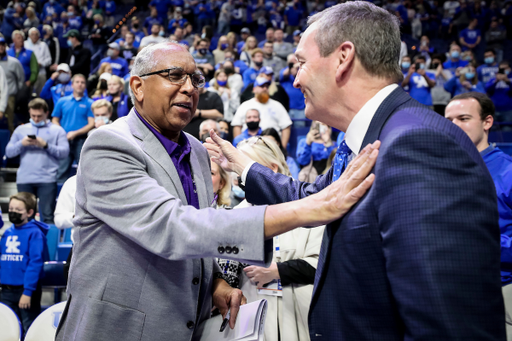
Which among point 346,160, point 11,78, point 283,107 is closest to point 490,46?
point 283,107

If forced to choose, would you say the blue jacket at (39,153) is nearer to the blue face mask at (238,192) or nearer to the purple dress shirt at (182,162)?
the blue face mask at (238,192)

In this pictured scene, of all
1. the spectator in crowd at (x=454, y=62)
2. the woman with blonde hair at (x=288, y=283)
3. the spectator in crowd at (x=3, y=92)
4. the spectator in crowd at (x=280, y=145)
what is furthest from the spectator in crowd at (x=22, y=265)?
the spectator in crowd at (x=454, y=62)

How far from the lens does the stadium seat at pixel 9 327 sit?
2.79m

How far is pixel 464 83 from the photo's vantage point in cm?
882

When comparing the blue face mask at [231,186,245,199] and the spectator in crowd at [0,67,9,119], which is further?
the spectator in crowd at [0,67,9,119]

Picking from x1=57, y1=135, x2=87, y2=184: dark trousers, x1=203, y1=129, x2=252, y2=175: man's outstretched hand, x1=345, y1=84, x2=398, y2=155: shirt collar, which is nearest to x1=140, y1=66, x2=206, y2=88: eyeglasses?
x1=203, y1=129, x2=252, y2=175: man's outstretched hand

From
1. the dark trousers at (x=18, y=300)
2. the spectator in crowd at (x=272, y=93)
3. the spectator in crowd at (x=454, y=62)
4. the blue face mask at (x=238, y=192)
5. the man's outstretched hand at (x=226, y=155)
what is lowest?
the dark trousers at (x=18, y=300)

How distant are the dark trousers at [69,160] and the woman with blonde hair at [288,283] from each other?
4714 millimetres

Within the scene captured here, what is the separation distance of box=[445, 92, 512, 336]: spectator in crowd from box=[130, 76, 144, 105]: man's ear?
2341 mm

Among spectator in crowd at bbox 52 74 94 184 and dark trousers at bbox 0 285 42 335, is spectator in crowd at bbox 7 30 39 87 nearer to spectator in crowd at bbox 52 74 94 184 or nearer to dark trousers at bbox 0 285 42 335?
spectator in crowd at bbox 52 74 94 184

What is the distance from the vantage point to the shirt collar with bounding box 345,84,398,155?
149 cm

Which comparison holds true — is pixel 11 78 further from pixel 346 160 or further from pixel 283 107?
pixel 346 160

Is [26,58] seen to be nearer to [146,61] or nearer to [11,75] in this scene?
[11,75]

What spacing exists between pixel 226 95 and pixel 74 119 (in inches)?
95.5
